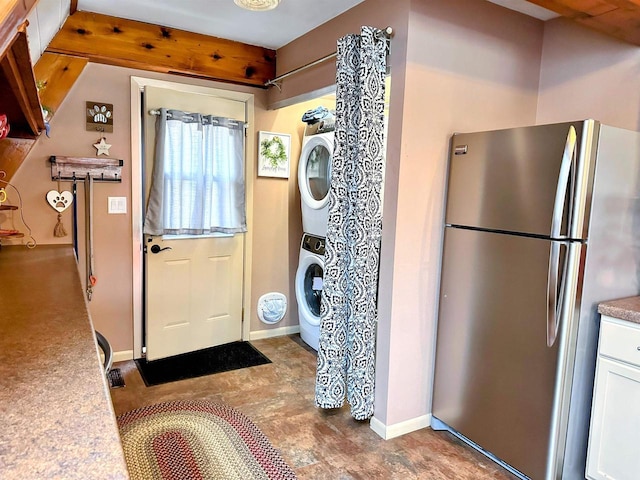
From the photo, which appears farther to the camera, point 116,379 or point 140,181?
point 140,181

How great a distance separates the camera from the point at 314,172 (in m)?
3.41

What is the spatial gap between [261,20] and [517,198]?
1.91 m

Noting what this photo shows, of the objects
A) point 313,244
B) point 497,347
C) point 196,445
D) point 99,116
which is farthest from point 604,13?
point 99,116

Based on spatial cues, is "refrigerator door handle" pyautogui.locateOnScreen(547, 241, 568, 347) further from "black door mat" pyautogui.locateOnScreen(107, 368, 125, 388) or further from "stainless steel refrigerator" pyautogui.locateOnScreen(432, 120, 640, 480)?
"black door mat" pyautogui.locateOnScreen(107, 368, 125, 388)

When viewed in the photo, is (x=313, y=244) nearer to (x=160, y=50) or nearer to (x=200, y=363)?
(x=200, y=363)

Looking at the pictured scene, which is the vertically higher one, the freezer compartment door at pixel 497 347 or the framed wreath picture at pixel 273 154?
the framed wreath picture at pixel 273 154

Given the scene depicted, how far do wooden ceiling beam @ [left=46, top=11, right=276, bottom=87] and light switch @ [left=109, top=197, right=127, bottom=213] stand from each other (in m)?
0.89

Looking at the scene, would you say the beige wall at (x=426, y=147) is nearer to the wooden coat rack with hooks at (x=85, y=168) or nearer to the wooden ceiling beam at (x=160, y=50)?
the wooden ceiling beam at (x=160, y=50)

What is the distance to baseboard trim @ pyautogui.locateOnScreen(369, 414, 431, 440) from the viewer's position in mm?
2291

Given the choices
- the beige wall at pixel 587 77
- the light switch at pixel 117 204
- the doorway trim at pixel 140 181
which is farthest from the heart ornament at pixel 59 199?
the beige wall at pixel 587 77

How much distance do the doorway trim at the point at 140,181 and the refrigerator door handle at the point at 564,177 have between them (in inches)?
90.1

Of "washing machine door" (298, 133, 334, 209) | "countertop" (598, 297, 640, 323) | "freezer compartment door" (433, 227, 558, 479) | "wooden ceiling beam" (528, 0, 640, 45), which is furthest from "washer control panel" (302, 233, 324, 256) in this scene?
"wooden ceiling beam" (528, 0, 640, 45)

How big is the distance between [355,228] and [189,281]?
160 centimetres

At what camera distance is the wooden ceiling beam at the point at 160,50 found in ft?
8.74
